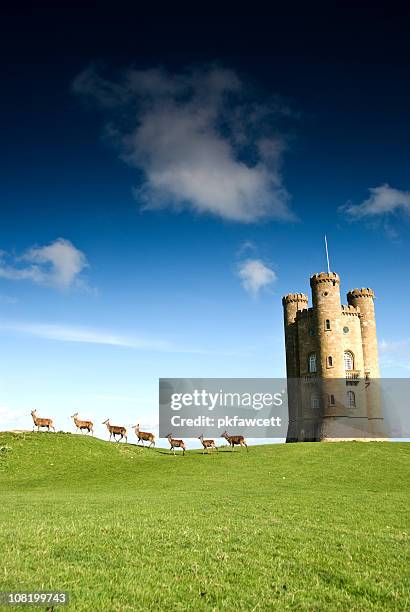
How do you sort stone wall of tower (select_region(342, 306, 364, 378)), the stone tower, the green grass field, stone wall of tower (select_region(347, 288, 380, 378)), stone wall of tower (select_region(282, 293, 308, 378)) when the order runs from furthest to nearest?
stone wall of tower (select_region(282, 293, 308, 378)) → stone wall of tower (select_region(347, 288, 380, 378)) → stone wall of tower (select_region(342, 306, 364, 378)) → the stone tower → the green grass field

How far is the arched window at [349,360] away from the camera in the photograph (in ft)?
224

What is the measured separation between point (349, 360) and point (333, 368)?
425cm

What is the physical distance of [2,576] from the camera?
28.3 feet

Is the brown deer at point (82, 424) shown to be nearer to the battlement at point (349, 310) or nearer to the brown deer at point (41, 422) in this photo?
the brown deer at point (41, 422)

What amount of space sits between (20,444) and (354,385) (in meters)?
43.8

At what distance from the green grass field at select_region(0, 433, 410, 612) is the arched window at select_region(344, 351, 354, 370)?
40.5 meters

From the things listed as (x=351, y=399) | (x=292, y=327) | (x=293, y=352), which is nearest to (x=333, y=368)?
(x=351, y=399)

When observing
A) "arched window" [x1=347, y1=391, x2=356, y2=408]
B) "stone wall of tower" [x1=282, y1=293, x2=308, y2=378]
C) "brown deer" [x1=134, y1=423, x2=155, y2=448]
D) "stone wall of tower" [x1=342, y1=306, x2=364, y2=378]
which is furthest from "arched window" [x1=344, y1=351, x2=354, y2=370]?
"brown deer" [x1=134, y1=423, x2=155, y2=448]

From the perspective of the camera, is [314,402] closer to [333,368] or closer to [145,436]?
[333,368]

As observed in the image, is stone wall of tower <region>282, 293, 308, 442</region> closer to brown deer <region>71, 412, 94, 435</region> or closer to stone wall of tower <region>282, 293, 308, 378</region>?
stone wall of tower <region>282, 293, 308, 378</region>

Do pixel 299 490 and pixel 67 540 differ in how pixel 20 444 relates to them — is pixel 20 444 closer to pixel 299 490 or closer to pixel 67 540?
pixel 299 490

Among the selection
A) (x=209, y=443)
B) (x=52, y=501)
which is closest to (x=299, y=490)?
(x=52, y=501)

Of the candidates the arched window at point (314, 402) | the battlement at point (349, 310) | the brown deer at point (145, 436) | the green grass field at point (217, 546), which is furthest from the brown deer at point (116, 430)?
the battlement at point (349, 310)

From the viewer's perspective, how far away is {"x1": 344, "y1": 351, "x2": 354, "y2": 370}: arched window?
68.1 metres
